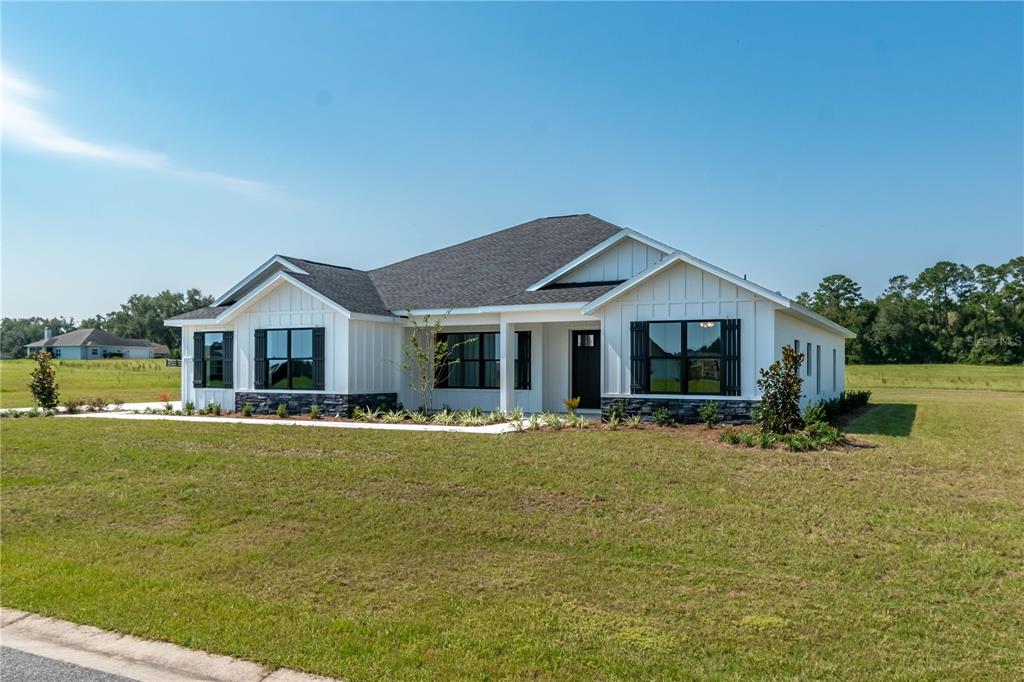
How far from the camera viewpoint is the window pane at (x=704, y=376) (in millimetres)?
14031

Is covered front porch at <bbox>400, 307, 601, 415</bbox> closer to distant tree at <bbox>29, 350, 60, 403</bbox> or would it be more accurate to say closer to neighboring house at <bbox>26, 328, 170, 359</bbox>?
distant tree at <bbox>29, 350, 60, 403</bbox>

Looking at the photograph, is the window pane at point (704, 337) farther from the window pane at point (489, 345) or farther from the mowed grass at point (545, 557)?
the window pane at point (489, 345)

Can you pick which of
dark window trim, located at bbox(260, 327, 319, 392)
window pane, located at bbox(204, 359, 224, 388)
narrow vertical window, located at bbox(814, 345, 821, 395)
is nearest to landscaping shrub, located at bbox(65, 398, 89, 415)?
window pane, located at bbox(204, 359, 224, 388)

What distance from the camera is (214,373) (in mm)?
19844

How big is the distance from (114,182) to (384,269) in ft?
29.3

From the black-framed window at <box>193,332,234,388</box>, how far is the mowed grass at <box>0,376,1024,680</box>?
25.9 ft

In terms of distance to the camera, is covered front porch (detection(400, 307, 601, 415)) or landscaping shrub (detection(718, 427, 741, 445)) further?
covered front porch (detection(400, 307, 601, 415))

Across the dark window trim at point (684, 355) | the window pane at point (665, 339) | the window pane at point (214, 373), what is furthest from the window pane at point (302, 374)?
the window pane at point (665, 339)

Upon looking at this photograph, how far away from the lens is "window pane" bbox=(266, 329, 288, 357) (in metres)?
18.2

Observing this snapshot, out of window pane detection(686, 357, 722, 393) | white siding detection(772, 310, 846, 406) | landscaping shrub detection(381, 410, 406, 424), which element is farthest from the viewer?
landscaping shrub detection(381, 410, 406, 424)

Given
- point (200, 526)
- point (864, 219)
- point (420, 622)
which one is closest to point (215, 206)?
point (200, 526)

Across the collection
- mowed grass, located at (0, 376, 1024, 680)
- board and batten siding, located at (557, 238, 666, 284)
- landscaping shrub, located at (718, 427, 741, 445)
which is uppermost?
board and batten siding, located at (557, 238, 666, 284)

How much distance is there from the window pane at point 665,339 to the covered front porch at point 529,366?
2.99 meters

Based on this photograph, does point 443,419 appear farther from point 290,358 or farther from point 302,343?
point 290,358
